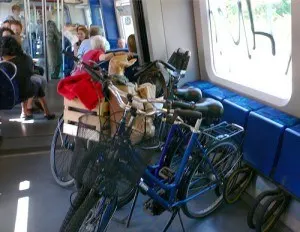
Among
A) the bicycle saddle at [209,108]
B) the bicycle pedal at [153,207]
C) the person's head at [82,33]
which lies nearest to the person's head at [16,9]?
the person's head at [82,33]

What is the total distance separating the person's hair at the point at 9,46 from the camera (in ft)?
11.4

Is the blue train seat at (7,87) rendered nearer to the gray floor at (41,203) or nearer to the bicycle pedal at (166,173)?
the gray floor at (41,203)

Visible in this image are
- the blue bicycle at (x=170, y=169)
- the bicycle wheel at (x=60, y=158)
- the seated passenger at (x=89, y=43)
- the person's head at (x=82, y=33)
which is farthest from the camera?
the person's head at (x=82, y=33)

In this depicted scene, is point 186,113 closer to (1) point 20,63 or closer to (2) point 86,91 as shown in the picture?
(2) point 86,91

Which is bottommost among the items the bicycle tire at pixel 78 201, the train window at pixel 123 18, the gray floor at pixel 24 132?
the gray floor at pixel 24 132

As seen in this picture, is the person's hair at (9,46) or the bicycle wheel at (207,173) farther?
→ the person's hair at (9,46)

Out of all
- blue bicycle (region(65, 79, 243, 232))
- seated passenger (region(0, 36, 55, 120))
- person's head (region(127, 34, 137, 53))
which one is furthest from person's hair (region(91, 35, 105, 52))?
blue bicycle (region(65, 79, 243, 232))

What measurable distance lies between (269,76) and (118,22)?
5545mm

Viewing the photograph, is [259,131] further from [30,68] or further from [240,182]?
[30,68]

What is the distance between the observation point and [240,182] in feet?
8.18

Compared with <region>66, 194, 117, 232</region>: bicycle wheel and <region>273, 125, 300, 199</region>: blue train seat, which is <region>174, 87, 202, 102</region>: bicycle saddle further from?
<region>66, 194, 117, 232</region>: bicycle wheel

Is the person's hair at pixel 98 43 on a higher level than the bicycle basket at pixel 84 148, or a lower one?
higher

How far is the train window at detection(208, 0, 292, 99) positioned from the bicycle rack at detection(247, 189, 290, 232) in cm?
79

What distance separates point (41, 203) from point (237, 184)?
5.55ft
